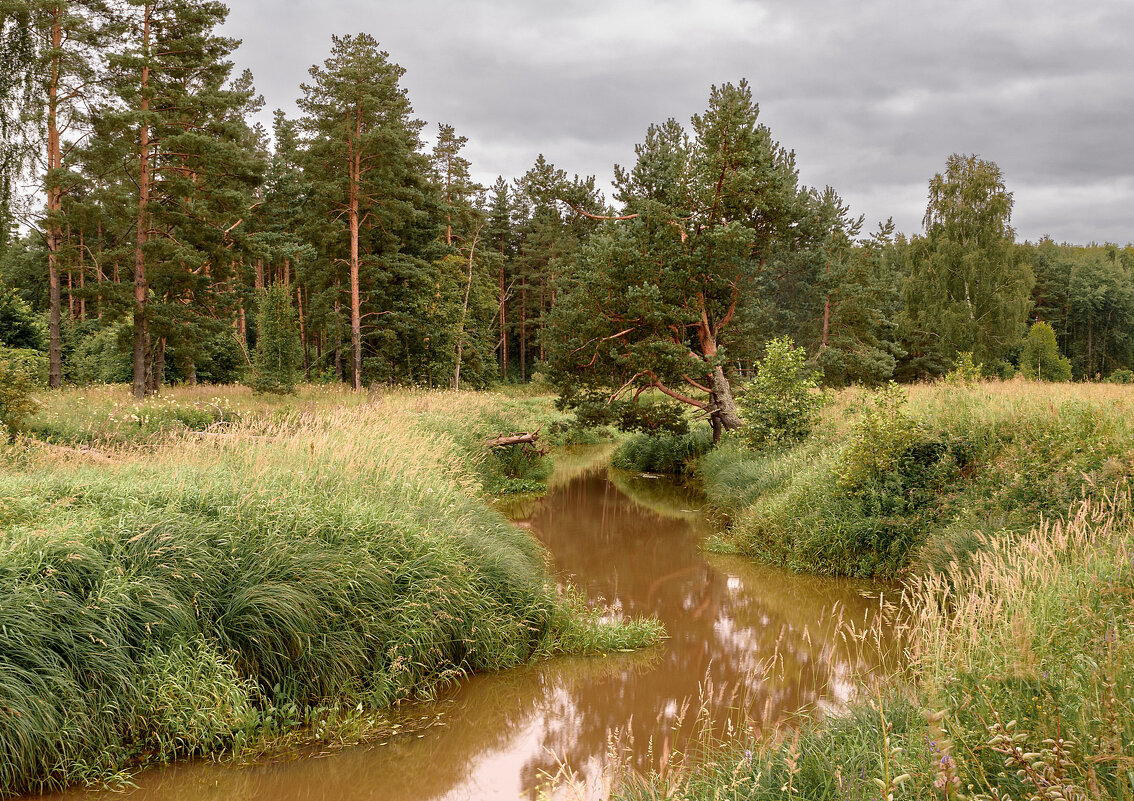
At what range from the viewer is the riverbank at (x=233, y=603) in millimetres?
4488

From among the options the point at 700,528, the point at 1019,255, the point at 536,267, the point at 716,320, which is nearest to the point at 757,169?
the point at 716,320

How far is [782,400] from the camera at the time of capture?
1364 centimetres

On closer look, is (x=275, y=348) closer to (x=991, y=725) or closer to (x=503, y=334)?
(x=991, y=725)

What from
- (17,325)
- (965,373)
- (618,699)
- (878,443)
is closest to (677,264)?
(965,373)

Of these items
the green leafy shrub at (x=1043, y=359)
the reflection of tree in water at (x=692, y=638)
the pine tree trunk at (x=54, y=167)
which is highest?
the pine tree trunk at (x=54, y=167)

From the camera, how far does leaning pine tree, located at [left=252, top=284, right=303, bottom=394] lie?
19047 millimetres

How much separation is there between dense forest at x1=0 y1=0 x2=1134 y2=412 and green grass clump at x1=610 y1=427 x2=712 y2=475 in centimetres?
146

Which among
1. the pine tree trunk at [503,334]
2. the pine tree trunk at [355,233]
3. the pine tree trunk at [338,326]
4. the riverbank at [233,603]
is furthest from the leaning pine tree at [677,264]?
the pine tree trunk at [503,334]

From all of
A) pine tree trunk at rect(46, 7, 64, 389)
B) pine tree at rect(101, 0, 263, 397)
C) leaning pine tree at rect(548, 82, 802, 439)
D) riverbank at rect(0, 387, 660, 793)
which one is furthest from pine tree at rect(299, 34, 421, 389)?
riverbank at rect(0, 387, 660, 793)

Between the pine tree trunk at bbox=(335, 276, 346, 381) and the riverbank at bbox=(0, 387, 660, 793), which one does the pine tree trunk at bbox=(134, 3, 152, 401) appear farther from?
the riverbank at bbox=(0, 387, 660, 793)

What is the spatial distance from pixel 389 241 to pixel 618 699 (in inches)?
984

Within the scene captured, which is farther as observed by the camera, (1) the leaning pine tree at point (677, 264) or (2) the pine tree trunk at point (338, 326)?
(2) the pine tree trunk at point (338, 326)

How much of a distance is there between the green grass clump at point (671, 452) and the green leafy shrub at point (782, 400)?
554cm

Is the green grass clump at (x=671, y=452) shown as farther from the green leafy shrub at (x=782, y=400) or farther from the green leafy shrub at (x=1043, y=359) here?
the green leafy shrub at (x=1043, y=359)
